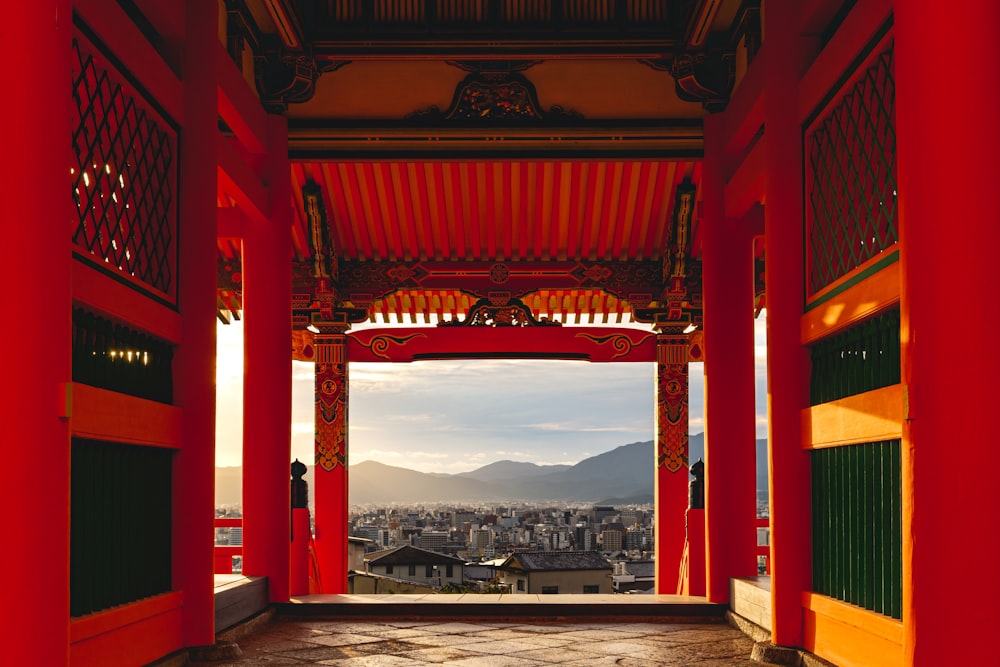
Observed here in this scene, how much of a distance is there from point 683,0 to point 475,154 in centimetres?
156

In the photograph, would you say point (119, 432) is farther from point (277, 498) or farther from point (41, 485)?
point (277, 498)

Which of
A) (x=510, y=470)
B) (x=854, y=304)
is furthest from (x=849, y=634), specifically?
(x=510, y=470)

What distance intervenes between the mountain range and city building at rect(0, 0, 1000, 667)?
52.7 metres

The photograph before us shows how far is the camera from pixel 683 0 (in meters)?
6.53

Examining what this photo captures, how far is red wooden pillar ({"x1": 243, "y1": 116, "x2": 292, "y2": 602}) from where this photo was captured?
21.7 ft

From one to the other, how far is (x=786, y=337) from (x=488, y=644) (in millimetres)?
2088

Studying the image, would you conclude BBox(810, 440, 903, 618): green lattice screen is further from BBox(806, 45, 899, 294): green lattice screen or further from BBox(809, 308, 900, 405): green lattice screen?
BBox(806, 45, 899, 294): green lattice screen

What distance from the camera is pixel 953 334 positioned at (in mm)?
2893

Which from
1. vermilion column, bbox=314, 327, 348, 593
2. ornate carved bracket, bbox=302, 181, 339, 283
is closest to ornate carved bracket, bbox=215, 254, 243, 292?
ornate carved bracket, bbox=302, 181, 339, 283

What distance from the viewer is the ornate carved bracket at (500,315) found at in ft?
31.7

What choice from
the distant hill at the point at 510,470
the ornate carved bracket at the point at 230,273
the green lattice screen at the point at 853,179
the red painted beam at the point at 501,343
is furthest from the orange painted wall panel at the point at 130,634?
the distant hill at the point at 510,470

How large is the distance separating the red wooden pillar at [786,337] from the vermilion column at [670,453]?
15.5 feet

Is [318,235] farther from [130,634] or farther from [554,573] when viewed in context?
[554,573]

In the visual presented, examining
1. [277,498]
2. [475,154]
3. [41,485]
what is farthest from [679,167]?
[41,485]
